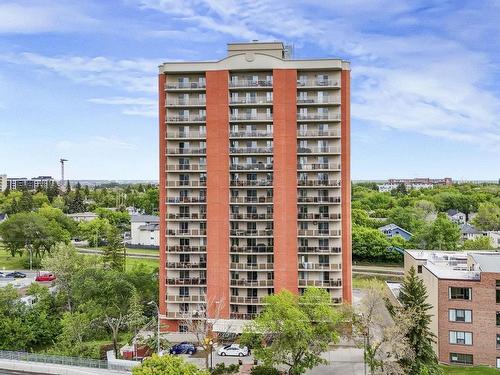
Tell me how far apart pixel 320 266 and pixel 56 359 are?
82.6ft

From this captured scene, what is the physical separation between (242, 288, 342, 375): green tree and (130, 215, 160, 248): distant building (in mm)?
70407

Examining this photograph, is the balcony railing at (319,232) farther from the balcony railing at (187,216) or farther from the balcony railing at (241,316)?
the balcony railing at (187,216)

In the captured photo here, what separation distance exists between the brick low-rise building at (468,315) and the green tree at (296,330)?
9447 mm

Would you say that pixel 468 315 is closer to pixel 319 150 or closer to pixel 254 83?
pixel 319 150

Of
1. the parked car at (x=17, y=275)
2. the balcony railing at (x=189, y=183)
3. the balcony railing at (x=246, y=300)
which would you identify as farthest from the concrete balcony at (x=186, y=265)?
the parked car at (x=17, y=275)

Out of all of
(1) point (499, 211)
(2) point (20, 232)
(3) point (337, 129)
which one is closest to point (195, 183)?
(3) point (337, 129)

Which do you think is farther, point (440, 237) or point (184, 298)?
point (440, 237)

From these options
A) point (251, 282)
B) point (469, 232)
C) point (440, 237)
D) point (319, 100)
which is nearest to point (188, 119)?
point (319, 100)

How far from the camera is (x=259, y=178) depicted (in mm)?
50500

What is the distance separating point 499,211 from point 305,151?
97400mm

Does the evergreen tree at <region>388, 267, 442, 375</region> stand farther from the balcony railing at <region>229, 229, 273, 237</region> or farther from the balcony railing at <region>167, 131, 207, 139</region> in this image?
the balcony railing at <region>167, 131, 207, 139</region>

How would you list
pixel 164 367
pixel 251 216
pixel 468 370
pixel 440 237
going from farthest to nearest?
Result: pixel 440 237
pixel 251 216
pixel 468 370
pixel 164 367

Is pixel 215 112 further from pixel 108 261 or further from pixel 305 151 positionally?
pixel 108 261

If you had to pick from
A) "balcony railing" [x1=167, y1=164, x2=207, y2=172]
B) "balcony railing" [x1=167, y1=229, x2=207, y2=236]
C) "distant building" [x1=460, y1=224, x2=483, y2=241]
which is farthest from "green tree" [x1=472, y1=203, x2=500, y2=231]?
"balcony railing" [x1=167, y1=164, x2=207, y2=172]
